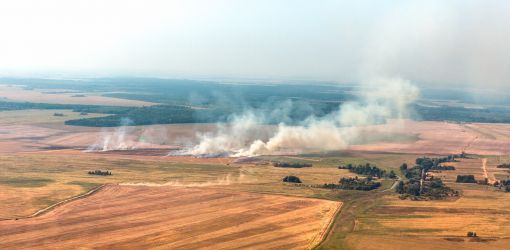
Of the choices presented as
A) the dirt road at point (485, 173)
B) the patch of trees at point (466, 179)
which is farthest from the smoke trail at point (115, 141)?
the dirt road at point (485, 173)

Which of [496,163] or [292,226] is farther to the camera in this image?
[496,163]

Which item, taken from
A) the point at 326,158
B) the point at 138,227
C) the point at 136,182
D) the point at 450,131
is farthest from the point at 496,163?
the point at 138,227

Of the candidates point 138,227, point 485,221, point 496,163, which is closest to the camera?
point 138,227

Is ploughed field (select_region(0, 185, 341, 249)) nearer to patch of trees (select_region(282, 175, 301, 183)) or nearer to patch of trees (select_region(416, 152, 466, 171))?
patch of trees (select_region(282, 175, 301, 183))

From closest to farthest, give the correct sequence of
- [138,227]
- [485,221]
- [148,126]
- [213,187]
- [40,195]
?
[138,227]
[485,221]
[40,195]
[213,187]
[148,126]

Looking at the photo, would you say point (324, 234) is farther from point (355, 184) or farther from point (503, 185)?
point (503, 185)

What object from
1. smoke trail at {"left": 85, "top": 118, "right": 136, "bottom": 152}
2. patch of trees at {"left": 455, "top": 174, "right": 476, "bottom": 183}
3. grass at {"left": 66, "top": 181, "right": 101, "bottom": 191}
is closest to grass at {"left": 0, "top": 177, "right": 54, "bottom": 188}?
grass at {"left": 66, "top": 181, "right": 101, "bottom": 191}

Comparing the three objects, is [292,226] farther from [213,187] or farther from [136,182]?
[136,182]

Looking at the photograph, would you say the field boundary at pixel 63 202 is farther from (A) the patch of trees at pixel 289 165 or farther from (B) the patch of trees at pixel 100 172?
(A) the patch of trees at pixel 289 165
